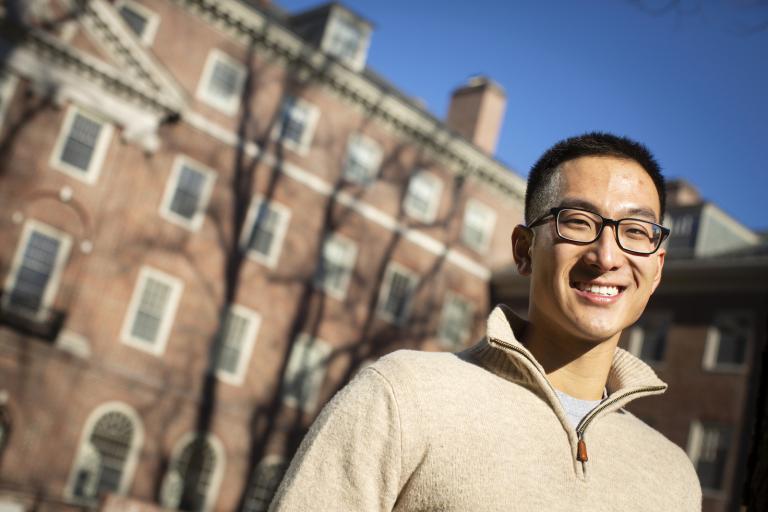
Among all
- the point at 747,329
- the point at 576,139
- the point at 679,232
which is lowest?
the point at 576,139

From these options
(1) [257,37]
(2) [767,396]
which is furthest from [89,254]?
(2) [767,396]

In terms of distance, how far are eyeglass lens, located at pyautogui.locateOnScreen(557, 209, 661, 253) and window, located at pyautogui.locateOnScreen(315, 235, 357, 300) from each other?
24597 mm

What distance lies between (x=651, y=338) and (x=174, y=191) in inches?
601

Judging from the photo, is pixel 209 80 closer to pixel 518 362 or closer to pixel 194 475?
pixel 194 475

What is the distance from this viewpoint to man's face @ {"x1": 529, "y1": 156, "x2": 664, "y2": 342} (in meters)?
2.24

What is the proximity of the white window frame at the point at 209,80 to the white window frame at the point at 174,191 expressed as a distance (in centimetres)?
197

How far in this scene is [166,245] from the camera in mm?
23750

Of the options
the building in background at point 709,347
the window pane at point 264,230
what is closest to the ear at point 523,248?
the building in background at point 709,347

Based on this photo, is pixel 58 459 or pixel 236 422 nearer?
pixel 58 459

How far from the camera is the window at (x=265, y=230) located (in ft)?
82.9

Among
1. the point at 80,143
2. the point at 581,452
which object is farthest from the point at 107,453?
the point at 581,452

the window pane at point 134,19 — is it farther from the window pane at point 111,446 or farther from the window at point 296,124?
the window pane at point 111,446

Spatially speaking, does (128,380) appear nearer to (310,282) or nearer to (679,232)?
(310,282)

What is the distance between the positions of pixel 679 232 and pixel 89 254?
18734 millimetres
